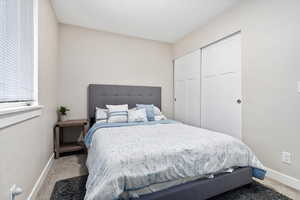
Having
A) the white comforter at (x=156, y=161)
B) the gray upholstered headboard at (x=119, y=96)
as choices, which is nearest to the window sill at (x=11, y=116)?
the white comforter at (x=156, y=161)

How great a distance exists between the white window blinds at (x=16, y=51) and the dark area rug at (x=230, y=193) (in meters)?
1.07

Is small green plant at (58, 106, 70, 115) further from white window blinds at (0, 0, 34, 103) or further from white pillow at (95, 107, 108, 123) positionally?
white window blinds at (0, 0, 34, 103)

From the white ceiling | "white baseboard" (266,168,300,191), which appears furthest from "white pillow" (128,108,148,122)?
"white baseboard" (266,168,300,191)

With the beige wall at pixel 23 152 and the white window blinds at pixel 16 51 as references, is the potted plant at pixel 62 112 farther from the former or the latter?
the white window blinds at pixel 16 51

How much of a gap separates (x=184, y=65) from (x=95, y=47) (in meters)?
2.11

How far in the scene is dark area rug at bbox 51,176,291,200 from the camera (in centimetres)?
150

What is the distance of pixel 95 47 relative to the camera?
10.4ft

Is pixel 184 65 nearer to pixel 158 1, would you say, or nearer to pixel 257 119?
pixel 158 1

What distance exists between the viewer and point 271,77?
1912 mm

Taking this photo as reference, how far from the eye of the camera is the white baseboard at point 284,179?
1.66m

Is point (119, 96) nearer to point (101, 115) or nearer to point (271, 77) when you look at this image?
point (101, 115)

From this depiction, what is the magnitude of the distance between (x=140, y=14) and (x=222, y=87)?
1.98m

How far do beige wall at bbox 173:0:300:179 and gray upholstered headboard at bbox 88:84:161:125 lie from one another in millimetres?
1975

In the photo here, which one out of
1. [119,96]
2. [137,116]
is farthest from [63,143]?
[137,116]
